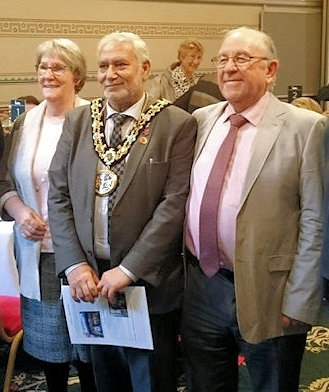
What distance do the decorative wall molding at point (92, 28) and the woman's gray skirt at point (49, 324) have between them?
381 centimetres

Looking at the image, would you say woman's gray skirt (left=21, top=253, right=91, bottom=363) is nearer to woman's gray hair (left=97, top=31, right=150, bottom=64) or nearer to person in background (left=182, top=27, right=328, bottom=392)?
person in background (left=182, top=27, right=328, bottom=392)

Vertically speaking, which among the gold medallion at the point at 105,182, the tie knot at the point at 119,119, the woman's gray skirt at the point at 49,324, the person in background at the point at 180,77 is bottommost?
the woman's gray skirt at the point at 49,324

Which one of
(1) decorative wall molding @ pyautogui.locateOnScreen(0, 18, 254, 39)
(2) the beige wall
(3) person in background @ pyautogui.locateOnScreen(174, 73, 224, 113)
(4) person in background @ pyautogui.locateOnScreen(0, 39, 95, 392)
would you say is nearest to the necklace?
(4) person in background @ pyautogui.locateOnScreen(0, 39, 95, 392)

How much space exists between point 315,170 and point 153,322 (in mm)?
688

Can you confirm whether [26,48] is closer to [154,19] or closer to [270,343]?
[154,19]

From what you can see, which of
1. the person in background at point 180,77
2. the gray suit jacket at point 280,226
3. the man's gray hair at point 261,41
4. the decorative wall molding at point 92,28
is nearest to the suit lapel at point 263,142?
the gray suit jacket at point 280,226

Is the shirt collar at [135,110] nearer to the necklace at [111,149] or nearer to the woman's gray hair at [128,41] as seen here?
the necklace at [111,149]

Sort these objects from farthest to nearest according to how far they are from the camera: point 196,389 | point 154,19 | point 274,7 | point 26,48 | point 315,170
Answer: point 274,7, point 154,19, point 26,48, point 196,389, point 315,170

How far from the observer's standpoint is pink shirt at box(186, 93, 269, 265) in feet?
6.02

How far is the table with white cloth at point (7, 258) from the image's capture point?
107 inches

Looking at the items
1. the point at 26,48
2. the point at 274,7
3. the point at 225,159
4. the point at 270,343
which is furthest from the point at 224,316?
the point at 274,7

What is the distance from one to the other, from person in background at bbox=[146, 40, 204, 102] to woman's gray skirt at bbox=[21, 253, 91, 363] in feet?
10.6

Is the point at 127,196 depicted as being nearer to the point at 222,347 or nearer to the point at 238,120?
the point at 238,120

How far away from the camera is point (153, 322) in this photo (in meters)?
2.00
